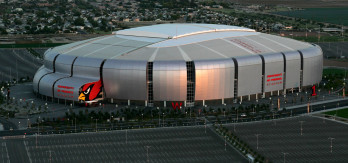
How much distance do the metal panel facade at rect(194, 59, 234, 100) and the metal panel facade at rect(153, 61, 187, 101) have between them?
9.41 ft

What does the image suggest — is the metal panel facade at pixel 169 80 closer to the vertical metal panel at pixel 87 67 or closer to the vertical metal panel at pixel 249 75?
the vertical metal panel at pixel 249 75

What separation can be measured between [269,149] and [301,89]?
48887 mm

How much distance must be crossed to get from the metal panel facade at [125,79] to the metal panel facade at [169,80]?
7.92ft

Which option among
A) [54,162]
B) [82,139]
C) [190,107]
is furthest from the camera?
[190,107]

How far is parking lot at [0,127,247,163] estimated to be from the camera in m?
103

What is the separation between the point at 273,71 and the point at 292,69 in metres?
5.84

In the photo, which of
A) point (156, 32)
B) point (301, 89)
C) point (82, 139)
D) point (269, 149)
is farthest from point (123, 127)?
point (301, 89)

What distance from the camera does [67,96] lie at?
139625 mm

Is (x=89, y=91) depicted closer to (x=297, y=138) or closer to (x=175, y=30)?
(x=175, y=30)

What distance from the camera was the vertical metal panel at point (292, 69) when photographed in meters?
149

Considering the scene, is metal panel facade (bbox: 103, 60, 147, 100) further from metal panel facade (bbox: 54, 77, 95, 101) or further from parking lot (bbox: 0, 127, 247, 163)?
parking lot (bbox: 0, 127, 247, 163)

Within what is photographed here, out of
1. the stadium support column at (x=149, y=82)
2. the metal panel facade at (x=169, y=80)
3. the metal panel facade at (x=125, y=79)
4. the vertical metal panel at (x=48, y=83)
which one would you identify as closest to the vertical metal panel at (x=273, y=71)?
the metal panel facade at (x=169, y=80)

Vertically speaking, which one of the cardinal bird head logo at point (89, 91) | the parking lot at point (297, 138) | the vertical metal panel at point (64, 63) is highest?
the vertical metal panel at point (64, 63)

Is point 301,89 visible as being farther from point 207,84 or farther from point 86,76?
point 86,76
